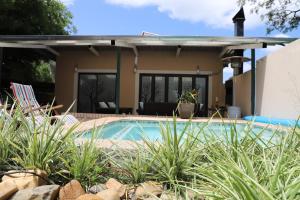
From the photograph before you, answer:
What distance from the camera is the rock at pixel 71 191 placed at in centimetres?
278

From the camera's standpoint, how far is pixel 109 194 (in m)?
2.68

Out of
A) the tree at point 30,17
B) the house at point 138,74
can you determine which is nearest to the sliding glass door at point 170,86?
the house at point 138,74

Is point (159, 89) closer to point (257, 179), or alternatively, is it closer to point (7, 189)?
point (7, 189)

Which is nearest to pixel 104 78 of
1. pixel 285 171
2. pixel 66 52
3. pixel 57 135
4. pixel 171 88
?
pixel 66 52

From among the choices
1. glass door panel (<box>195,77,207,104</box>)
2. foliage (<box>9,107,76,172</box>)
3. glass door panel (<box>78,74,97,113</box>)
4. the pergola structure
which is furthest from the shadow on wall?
foliage (<box>9,107,76,172</box>)

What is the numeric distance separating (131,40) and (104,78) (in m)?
5.11

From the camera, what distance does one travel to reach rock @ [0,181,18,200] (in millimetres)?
2757

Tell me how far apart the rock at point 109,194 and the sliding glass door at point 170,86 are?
13.9 m

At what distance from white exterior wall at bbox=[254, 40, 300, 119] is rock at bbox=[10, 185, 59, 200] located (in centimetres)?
725

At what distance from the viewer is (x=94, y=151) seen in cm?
315

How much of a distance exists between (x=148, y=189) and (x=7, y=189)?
106cm

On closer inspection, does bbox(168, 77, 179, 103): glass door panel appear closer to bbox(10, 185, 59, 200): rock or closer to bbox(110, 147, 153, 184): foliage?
bbox(110, 147, 153, 184): foliage

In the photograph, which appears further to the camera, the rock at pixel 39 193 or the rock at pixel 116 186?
the rock at pixel 116 186

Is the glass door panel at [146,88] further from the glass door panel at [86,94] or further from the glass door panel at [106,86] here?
the glass door panel at [86,94]
